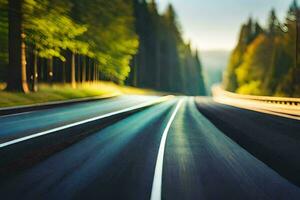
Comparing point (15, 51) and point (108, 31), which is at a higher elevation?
point (108, 31)

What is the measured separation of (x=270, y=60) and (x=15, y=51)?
6615cm

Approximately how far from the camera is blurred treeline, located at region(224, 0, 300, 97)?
60.9 meters

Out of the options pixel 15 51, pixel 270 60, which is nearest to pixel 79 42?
pixel 15 51

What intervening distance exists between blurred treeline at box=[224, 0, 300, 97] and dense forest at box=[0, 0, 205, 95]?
18904 mm

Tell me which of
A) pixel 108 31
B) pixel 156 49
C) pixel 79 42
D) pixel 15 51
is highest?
pixel 156 49

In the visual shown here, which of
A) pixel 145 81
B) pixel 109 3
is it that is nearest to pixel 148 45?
pixel 145 81

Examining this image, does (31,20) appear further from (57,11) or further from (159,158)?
(159,158)

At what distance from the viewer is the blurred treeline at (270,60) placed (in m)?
60.9

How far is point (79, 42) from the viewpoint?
4006cm

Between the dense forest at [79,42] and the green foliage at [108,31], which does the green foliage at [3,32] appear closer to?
the dense forest at [79,42]

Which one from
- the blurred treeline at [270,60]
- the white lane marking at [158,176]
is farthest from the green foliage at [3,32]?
the blurred treeline at [270,60]

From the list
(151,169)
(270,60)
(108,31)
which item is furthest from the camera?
(270,60)

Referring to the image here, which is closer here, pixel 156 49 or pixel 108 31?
pixel 108 31

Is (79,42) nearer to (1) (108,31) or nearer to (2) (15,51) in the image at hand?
(1) (108,31)
